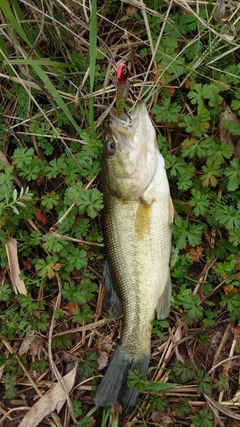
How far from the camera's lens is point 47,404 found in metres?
3.65

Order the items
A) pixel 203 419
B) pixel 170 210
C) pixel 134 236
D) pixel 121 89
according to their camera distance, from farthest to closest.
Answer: pixel 170 210, pixel 134 236, pixel 203 419, pixel 121 89

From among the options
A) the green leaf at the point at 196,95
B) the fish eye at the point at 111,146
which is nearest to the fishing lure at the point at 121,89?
the fish eye at the point at 111,146

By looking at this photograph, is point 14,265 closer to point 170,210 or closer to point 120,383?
point 120,383

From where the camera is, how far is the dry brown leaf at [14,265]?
393cm

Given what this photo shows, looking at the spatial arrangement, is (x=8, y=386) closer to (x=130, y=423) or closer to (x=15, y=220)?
(x=130, y=423)

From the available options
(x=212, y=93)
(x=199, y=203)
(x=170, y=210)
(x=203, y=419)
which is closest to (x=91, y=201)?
(x=170, y=210)

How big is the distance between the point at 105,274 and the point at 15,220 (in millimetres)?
924

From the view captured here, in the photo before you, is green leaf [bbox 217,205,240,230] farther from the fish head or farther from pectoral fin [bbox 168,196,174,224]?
the fish head

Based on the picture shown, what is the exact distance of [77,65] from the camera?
3900 millimetres

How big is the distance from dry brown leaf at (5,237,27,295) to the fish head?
1.13 m

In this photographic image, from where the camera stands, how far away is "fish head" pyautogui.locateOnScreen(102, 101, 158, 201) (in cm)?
332

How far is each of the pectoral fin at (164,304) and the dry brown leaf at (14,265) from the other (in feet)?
4.06

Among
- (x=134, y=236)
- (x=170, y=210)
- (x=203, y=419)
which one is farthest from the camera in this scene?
(x=170, y=210)

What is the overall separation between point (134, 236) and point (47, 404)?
159 centimetres
